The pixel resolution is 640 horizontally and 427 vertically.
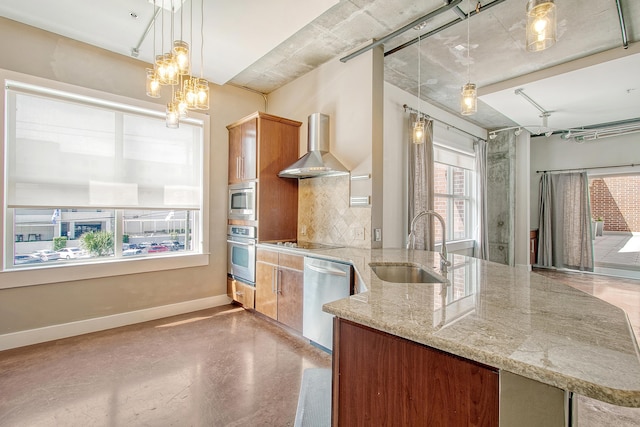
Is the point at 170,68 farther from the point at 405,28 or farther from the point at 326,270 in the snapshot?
the point at 405,28

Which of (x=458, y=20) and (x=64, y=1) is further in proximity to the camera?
(x=458, y=20)

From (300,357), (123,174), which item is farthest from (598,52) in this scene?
(123,174)

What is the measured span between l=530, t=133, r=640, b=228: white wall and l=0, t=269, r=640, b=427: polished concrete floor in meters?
4.10

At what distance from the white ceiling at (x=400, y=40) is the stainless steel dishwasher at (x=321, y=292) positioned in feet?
7.15

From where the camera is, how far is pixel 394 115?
4215 millimetres

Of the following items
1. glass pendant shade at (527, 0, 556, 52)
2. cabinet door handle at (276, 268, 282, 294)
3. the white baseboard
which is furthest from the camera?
cabinet door handle at (276, 268, 282, 294)

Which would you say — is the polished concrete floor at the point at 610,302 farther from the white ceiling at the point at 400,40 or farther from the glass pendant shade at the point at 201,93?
the glass pendant shade at the point at 201,93

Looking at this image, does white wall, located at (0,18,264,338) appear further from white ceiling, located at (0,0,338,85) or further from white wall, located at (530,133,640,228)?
white wall, located at (530,133,640,228)

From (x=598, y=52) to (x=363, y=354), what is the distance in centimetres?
441

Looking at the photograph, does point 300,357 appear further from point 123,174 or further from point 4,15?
point 4,15

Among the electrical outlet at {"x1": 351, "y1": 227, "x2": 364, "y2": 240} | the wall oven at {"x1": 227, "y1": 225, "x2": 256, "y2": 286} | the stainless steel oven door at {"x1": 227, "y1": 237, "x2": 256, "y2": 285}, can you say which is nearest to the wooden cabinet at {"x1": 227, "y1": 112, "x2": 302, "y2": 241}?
the wall oven at {"x1": 227, "y1": 225, "x2": 256, "y2": 286}

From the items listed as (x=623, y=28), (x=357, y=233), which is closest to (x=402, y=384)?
(x=357, y=233)

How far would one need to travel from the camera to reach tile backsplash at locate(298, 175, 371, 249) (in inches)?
129

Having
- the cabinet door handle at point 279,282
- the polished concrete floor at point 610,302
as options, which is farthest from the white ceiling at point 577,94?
the cabinet door handle at point 279,282
